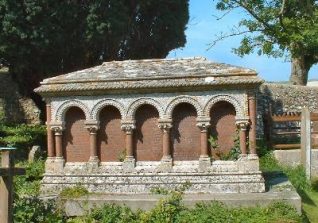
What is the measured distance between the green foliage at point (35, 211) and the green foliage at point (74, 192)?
522 millimetres

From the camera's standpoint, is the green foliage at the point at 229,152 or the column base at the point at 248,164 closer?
the column base at the point at 248,164

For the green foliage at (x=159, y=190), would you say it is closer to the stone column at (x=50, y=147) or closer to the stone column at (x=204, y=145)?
the stone column at (x=204, y=145)

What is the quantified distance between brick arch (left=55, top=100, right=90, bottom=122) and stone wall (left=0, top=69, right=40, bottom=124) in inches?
686

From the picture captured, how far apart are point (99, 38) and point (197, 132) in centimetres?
1349

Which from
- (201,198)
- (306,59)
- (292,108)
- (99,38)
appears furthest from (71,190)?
(306,59)

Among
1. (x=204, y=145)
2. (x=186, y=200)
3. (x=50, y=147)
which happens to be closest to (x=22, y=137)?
(x=50, y=147)

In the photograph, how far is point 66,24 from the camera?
2498cm

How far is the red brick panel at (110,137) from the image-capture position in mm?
13062

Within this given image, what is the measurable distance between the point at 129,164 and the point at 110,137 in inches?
31.8

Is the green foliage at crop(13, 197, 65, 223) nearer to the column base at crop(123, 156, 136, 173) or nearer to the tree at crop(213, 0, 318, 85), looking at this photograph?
the column base at crop(123, 156, 136, 173)

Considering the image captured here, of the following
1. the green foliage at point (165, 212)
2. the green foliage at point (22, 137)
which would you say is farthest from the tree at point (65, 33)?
the green foliage at point (165, 212)

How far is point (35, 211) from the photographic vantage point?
36.6ft

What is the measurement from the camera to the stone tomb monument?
12.3 metres

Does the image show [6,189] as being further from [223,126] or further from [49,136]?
[223,126]
